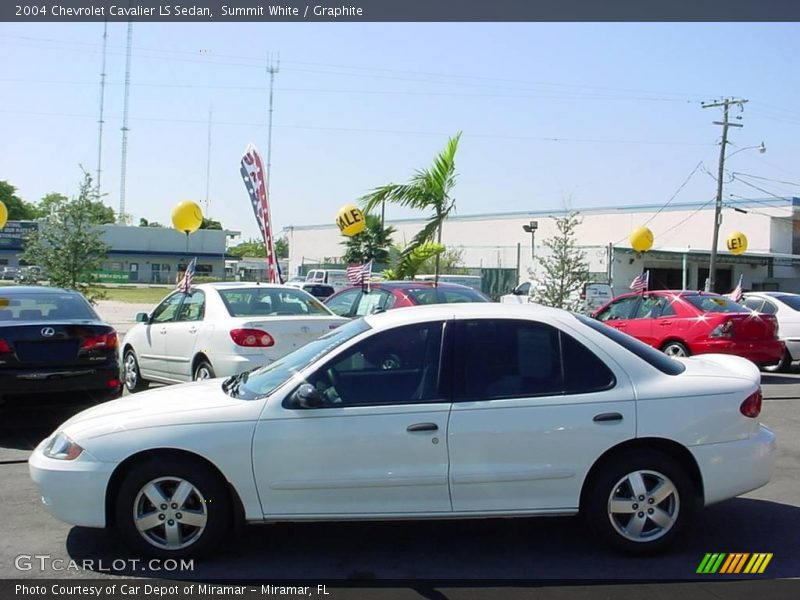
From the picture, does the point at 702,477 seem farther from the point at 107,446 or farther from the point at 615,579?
the point at 107,446

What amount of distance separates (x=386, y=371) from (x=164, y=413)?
4.47ft

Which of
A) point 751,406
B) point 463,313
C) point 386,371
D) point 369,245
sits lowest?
point 751,406

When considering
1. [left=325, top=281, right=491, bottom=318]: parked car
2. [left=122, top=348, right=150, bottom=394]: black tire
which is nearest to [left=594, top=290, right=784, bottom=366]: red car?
[left=325, top=281, right=491, bottom=318]: parked car

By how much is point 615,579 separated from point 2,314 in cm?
683

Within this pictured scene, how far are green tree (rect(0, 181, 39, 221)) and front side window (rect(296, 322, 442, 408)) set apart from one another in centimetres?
11399

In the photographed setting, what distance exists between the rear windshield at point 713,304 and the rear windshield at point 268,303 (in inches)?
258

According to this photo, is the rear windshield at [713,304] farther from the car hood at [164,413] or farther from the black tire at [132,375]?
the car hood at [164,413]

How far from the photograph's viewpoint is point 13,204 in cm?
11250

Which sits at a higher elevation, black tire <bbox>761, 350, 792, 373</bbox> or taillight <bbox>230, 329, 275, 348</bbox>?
taillight <bbox>230, 329, 275, 348</bbox>

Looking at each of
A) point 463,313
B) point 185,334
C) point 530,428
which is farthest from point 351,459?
point 185,334

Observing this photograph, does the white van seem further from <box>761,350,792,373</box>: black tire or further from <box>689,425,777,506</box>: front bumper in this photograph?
<box>689,425,777,506</box>: front bumper

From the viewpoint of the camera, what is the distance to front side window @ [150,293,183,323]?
10977 mm

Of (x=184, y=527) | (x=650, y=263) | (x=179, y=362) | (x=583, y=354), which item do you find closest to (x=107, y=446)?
(x=184, y=527)

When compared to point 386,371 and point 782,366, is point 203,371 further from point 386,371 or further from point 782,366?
point 782,366
